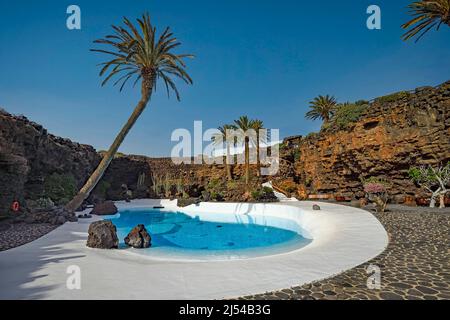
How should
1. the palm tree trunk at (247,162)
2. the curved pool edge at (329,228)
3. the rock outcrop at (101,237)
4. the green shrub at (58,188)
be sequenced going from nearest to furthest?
the curved pool edge at (329,228) < the rock outcrop at (101,237) < the green shrub at (58,188) < the palm tree trunk at (247,162)

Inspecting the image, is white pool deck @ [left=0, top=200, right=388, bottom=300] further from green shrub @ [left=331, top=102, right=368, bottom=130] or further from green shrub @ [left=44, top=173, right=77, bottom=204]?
green shrub @ [left=331, top=102, right=368, bottom=130]

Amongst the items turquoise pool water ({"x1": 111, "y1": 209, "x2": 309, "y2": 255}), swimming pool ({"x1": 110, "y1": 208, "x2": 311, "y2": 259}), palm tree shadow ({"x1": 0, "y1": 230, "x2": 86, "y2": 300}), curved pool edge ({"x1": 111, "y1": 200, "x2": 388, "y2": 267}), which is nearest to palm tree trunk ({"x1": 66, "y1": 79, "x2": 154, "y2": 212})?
turquoise pool water ({"x1": 111, "y1": 209, "x2": 309, "y2": 255})

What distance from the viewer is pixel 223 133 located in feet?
113

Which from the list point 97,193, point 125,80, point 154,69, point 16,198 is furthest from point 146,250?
point 97,193

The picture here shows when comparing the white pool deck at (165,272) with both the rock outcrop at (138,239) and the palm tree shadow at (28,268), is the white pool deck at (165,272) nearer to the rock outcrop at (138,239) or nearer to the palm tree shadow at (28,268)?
the palm tree shadow at (28,268)

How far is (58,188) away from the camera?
19.1 meters

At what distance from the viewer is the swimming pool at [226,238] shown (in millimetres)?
9273

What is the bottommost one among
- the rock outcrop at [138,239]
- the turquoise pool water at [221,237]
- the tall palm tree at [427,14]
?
the turquoise pool water at [221,237]

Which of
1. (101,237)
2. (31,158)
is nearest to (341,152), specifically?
(101,237)

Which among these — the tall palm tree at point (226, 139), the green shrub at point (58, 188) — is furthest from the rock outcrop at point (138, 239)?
the tall palm tree at point (226, 139)

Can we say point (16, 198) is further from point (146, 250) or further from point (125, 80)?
point (125, 80)

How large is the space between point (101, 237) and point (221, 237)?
594 cm

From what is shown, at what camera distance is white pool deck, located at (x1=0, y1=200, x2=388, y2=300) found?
4.38 meters
